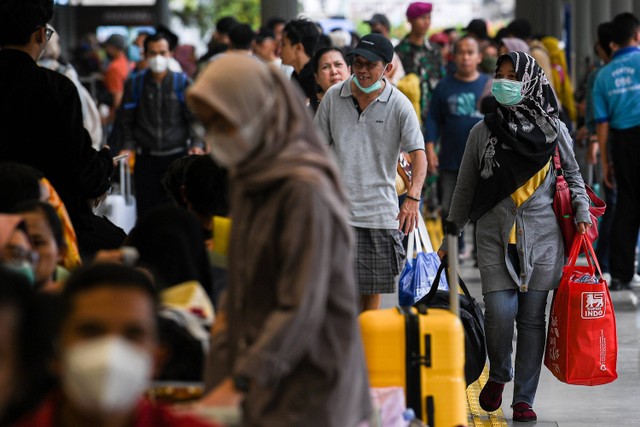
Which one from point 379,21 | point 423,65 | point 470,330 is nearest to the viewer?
point 470,330

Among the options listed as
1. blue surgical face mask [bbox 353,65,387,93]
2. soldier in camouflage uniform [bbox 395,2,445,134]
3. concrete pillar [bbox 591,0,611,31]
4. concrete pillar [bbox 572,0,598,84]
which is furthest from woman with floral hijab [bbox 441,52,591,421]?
concrete pillar [bbox 572,0,598,84]

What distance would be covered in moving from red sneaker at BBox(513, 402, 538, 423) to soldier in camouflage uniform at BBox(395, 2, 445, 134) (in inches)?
221

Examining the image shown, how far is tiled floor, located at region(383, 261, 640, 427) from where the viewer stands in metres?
7.07

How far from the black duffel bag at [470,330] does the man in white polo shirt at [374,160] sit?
29.6 inches

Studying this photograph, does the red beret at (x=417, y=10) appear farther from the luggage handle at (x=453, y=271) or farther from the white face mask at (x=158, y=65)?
the luggage handle at (x=453, y=271)

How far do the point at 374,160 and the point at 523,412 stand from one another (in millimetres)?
1555

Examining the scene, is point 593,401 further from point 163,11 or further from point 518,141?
point 163,11

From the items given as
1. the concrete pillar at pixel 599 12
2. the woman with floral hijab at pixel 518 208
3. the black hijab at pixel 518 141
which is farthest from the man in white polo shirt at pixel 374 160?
the concrete pillar at pixel 599 12

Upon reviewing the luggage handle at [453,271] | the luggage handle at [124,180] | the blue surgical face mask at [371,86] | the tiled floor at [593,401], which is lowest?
the tiled floor at [593,401]

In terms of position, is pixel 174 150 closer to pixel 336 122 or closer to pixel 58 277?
pixel 336 122

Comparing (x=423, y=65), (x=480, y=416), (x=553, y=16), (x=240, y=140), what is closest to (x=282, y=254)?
(x=240, y=140)

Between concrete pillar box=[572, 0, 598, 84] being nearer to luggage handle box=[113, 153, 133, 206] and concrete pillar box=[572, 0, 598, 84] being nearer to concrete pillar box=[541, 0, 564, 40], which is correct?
concrete pillar box=[541, 0, 564, 40]

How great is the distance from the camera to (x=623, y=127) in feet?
35.0

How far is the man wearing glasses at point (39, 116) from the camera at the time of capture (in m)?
6.05
